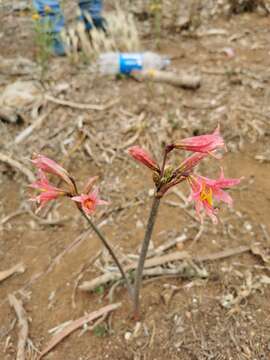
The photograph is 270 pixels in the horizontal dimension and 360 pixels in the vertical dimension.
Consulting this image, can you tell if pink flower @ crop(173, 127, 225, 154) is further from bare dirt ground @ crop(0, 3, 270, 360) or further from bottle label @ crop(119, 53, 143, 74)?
bottle label @ crop(119, 53, 143, 74)

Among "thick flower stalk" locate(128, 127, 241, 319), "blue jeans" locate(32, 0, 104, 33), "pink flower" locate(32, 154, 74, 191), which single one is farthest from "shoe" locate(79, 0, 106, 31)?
"thick flower stalk" locate(128, 127, 241, 319)

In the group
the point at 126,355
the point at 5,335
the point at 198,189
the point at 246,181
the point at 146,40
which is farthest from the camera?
the point at 146,40

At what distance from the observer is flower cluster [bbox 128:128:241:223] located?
1.58m

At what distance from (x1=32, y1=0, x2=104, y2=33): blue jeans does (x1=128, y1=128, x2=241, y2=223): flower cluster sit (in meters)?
3.65

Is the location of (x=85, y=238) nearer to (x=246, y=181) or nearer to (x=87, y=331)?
(x=87, y=331)

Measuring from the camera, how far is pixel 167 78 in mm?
4359

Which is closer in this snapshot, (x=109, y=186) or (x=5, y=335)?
(x=5, y=335)

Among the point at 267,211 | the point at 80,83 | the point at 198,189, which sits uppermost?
the point at 198,189

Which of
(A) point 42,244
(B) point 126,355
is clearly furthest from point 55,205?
(B) point 126,355

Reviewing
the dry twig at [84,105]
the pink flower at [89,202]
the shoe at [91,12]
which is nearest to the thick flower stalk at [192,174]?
the pink flower at [89,202]

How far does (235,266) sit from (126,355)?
81 centimetres

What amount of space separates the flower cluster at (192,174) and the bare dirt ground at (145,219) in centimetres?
95

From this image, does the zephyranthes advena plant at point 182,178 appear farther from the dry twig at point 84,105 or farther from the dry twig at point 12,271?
the dry twig at point 84,105

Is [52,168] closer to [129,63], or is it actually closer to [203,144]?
[203,144]
